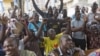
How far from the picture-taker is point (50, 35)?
8438mm

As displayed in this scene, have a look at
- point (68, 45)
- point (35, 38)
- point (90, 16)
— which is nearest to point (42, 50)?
point (35, 38)

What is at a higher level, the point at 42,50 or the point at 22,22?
the point at 22,22

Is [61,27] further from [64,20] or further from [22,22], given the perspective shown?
[22,22]

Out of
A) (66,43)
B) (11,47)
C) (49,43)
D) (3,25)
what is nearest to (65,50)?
(66,43)

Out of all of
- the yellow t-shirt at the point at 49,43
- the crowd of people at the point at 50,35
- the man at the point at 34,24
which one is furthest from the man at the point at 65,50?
the man at the point at 34,24

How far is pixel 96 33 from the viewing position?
25.6 feet

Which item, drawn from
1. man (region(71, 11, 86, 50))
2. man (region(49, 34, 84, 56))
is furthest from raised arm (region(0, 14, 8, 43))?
man (region(71, 11, 86, 50))

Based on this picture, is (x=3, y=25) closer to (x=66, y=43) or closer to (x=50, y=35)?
(x=66, y=43)

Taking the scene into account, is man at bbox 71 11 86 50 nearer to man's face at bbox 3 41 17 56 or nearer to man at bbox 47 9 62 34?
man at bbox 47 9 62 34

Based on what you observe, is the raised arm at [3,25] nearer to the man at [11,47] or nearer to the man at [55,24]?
the man at [11,47]

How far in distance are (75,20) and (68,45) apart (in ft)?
11.9

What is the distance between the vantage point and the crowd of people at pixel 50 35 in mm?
5836

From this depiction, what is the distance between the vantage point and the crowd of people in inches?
230

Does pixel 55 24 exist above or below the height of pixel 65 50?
below
